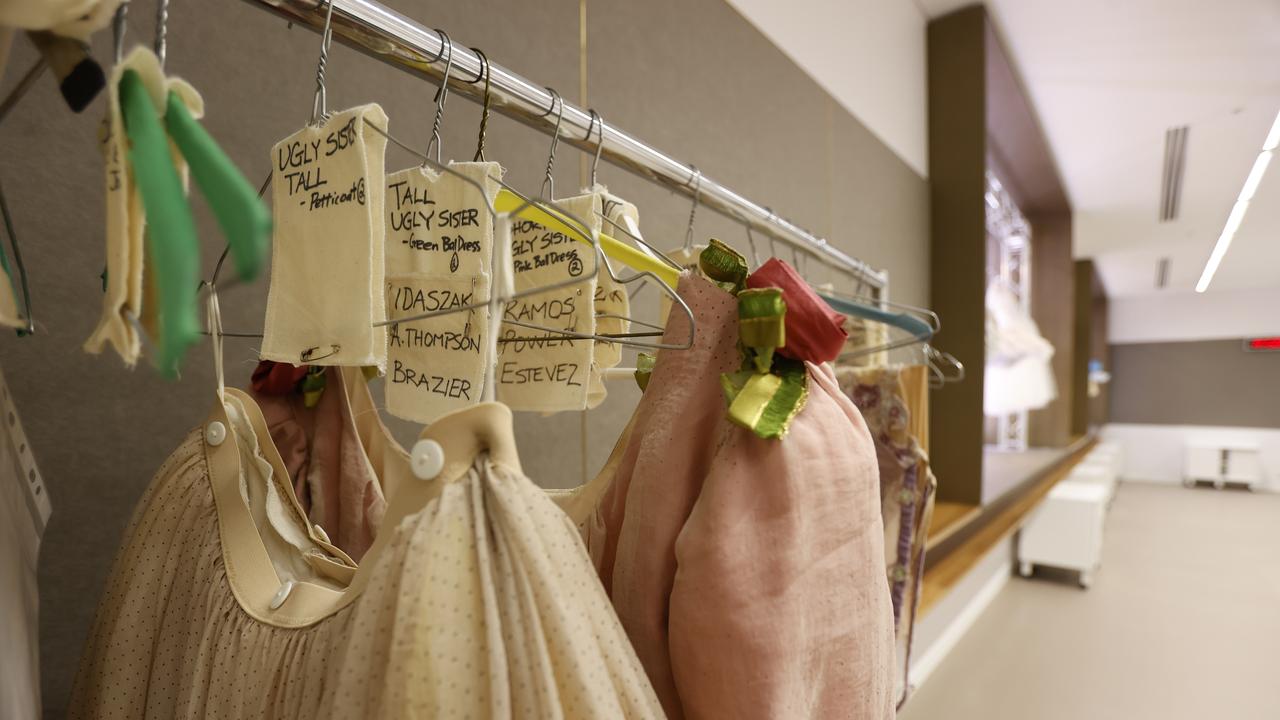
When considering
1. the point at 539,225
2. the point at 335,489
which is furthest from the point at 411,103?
the point at 335,489

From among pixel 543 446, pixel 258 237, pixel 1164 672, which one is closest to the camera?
pixel 258 237

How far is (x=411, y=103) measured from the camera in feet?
2.65

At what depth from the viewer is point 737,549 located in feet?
1.30

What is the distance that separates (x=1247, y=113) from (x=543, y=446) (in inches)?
172

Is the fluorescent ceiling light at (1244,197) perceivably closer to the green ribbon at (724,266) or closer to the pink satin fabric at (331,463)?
the green ribbon at (724,266)

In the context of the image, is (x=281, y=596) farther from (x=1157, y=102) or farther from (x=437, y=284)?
(x=1157, y=102)

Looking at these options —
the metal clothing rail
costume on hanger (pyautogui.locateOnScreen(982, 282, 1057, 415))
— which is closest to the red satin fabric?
the metal clothing rail

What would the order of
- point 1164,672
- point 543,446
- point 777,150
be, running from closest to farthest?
point 543,446 → point 777,150 → point 1164,672

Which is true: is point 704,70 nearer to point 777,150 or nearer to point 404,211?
point 777,150

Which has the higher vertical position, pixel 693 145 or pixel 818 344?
pixel 693 145

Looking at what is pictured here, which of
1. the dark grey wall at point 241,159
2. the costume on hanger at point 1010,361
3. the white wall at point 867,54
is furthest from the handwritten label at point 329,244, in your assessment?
the costume on hanger at point 1010,361

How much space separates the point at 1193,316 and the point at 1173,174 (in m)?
3.35

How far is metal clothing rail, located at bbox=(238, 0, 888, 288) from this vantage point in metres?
0.41

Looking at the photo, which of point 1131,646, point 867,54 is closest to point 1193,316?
point 1131,646
